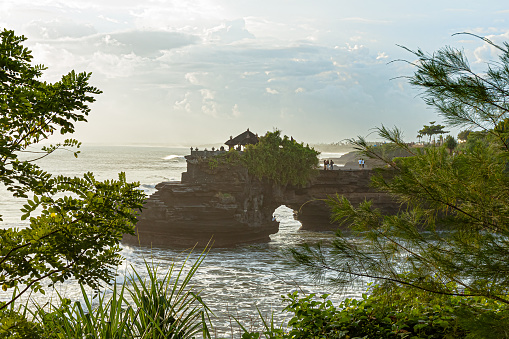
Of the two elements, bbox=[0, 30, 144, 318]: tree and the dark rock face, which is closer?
bbox=[0, 30, 144, 318]: tree

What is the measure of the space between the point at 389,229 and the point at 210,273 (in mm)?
20445

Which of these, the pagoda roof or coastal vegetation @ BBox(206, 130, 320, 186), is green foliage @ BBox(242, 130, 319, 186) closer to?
coastal vegetation @ BBox(206, 130, 320, 186)

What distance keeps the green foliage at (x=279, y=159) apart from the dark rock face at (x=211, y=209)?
0.84 metres

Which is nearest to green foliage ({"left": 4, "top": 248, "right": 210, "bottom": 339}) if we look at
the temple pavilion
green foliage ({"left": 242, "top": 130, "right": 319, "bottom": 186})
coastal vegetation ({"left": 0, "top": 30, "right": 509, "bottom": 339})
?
coastal vegetation ({"left": 0, "top": 30, "right": 509, "bottom": 339})

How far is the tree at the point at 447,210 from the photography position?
390 centimetres

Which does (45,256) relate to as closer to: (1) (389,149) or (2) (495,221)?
(1) (389,149)

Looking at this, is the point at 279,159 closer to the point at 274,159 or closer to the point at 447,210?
the point at 274,159

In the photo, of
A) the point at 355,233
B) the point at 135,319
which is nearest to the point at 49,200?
the point at 135,319

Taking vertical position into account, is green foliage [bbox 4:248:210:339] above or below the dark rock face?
above

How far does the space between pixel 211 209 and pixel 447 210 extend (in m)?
26.3

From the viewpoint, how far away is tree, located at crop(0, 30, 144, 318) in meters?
3.57

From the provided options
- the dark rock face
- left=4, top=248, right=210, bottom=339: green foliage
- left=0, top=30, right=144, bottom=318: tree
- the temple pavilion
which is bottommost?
the dark rock face

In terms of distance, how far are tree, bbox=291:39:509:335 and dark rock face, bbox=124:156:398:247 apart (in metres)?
25.2

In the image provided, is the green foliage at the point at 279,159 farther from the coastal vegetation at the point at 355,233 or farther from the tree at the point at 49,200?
the tree at the point at 49,200
